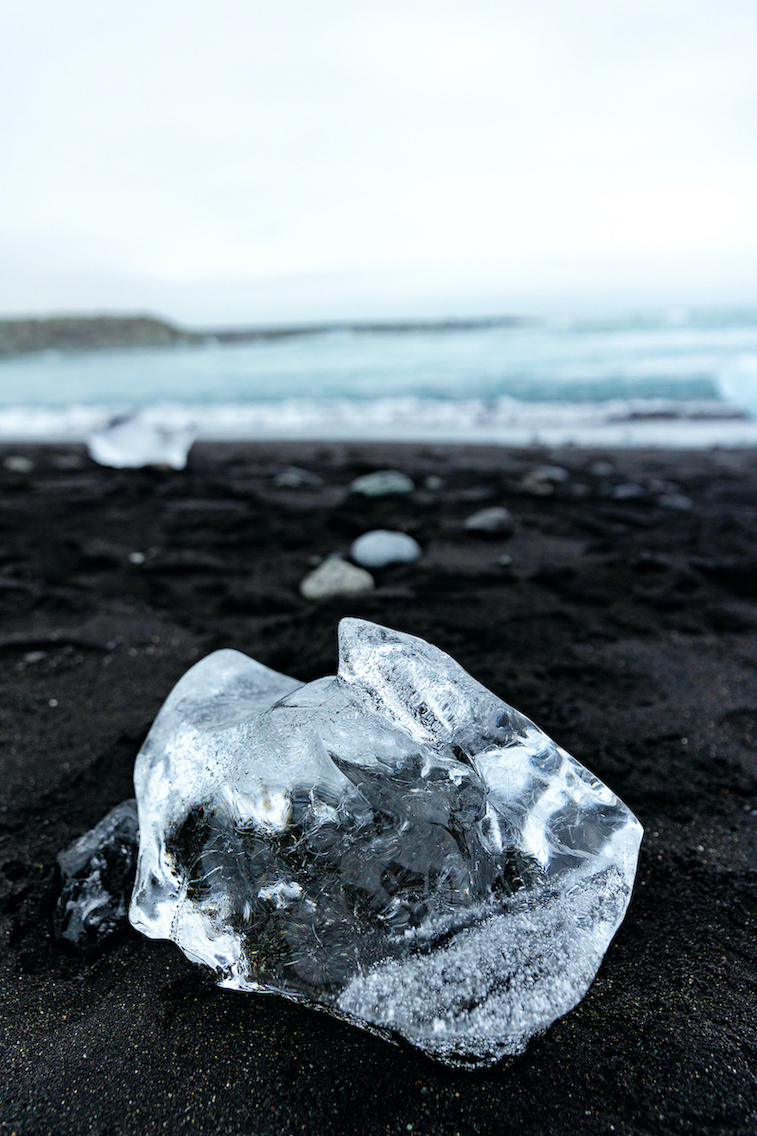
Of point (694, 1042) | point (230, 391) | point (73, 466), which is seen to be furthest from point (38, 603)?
point (230, 391)

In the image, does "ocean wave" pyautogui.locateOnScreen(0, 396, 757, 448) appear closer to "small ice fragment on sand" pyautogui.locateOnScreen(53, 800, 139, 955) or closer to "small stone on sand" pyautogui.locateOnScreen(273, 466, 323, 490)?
"small stone on sand" pyautogui.locateOnScreen(273, 466, 323, 490)

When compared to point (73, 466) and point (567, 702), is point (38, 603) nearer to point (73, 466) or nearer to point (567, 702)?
point (567, 702)

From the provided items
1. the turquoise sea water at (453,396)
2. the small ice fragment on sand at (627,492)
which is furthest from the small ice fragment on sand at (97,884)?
the turquoise sea water at (453,396)

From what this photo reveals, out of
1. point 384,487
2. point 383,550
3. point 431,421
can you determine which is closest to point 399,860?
point 383,550

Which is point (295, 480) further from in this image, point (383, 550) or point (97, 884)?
point (97, 884)

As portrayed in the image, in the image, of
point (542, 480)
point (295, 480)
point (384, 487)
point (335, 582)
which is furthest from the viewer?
point (295, 480)

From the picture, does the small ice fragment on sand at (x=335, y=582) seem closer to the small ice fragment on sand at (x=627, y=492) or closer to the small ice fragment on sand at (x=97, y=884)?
the small ice fragment on sand at (x=97, y=884)
